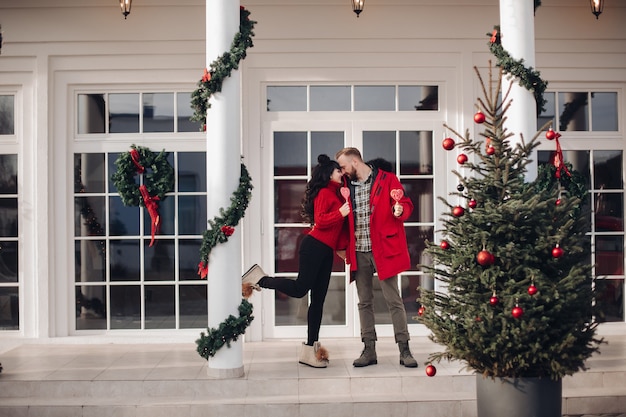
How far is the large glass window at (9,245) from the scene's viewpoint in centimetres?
680

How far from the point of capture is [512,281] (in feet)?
12.3

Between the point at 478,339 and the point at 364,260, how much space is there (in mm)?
1793

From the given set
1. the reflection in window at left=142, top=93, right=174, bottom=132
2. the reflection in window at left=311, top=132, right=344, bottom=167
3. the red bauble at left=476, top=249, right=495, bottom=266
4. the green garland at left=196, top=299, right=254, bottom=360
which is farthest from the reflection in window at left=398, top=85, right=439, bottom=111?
the red bauble at left=476, top=249, right=495, bottom=266

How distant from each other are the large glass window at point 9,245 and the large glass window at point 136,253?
0.58 m

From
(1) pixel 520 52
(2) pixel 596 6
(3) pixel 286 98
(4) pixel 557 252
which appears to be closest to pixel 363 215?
(1) pixel 520 52

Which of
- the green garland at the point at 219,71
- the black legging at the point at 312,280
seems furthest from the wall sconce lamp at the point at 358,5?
the black legging at the point at 312,280

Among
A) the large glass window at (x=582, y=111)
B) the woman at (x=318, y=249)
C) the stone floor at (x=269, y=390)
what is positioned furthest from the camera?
the large glass window at (x=582, y=111)

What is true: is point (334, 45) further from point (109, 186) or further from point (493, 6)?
point (109, 186)

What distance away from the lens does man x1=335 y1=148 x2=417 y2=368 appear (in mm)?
5371

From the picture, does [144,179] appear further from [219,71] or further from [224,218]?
[219,71]

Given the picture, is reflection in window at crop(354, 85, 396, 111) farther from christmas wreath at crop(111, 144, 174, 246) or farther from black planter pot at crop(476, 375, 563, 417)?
black planter pot at crop(476, 375, 563, 417)

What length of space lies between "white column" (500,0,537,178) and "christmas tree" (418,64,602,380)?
3.95ft

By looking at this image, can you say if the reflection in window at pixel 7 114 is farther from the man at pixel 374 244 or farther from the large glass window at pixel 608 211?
the large glass window at pixel 608 211

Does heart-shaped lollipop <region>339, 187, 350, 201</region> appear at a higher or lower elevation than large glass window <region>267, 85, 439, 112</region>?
lower
